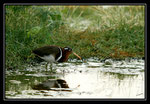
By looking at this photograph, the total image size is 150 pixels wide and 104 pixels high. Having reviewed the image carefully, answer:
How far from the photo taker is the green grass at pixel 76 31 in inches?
356

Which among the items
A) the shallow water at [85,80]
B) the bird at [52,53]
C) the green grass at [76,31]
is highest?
the green grass at [76,31]

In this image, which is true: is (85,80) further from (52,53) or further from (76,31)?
(76,31)

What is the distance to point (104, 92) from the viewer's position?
22.5 feet

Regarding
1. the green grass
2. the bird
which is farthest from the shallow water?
the green grass

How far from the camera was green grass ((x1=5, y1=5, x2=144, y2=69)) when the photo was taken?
9047 millimetres

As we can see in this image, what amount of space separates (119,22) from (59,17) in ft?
8.43

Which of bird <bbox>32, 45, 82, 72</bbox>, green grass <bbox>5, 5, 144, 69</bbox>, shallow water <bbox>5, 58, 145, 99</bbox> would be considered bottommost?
shallow water <bbox>5, 58, 145, 99</bbox>

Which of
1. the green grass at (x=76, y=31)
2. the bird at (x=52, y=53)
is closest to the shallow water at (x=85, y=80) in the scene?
the bird at (x=52, y=53)

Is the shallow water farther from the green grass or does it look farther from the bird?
the green grass

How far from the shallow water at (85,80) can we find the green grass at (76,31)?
707 mm

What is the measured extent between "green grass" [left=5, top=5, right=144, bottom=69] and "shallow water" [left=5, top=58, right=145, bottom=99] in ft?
2.32

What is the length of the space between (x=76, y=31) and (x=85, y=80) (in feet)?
14.2

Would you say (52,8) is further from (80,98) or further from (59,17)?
(80,98)

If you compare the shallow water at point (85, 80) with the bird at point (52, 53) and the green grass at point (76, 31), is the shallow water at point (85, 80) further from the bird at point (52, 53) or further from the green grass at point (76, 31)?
the green grass at point (76, 31)
